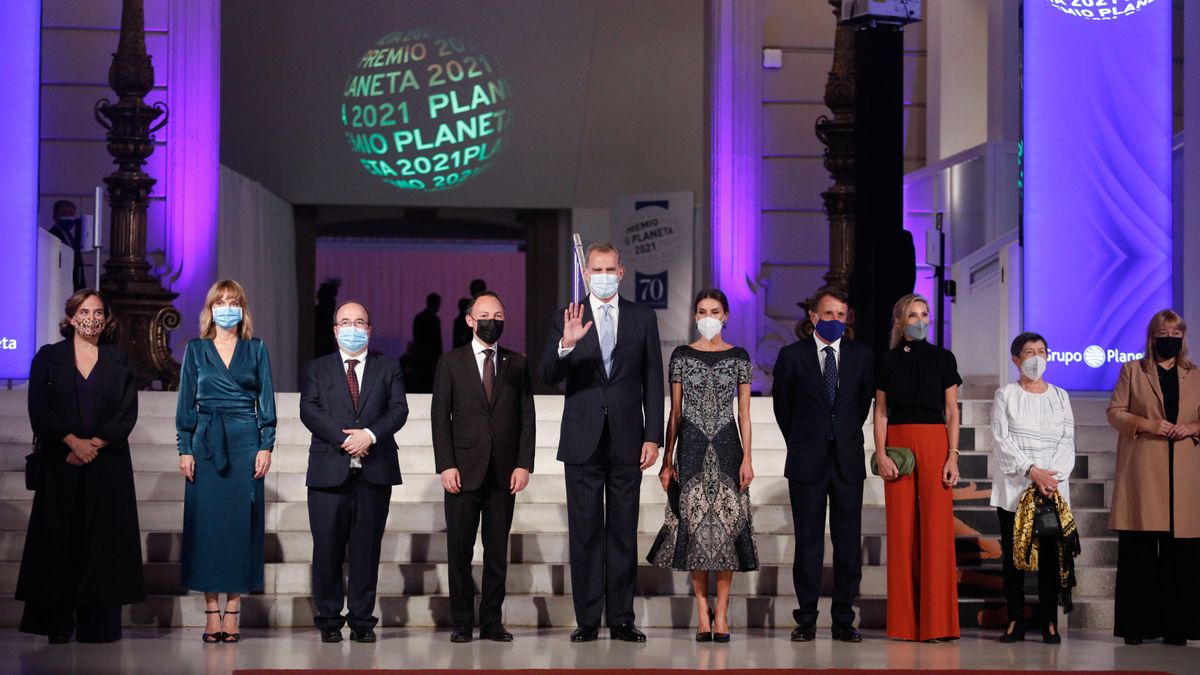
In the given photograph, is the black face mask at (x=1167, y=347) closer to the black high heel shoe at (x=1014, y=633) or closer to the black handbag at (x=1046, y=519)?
the black handbag at (x=1046, y=519)

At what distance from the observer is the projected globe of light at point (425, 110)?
15.5 meters

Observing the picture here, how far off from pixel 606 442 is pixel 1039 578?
1944mm

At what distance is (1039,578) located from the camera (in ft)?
22.5

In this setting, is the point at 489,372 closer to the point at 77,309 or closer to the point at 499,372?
the point at 499,372

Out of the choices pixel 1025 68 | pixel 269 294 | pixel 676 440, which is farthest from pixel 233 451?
pixel 269 294

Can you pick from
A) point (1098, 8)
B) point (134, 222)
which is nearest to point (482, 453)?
point (1098, 8)

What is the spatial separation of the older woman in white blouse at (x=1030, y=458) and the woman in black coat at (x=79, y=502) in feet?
11.8

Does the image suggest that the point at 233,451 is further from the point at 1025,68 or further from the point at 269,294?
the point at 269,294

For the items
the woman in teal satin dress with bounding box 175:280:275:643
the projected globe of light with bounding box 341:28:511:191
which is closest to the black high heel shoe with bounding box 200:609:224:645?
the woman in teal satin dress with bounding box 175:280:275:643

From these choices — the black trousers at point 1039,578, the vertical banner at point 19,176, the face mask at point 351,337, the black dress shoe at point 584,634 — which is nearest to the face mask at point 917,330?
the black trousers at point 1039,578

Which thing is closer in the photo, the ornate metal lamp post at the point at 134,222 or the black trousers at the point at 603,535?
the black trousers at the point at 603,535

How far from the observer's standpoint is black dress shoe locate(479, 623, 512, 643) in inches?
261

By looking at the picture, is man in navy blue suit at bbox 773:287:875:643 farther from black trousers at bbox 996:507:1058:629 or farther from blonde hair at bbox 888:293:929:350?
black trousers at bbox 996:507:1058:629

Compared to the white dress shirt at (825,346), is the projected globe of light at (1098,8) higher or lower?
higher
